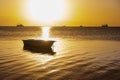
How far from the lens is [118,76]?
21000 mm

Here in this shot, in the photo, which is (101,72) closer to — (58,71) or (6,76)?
(58,71)

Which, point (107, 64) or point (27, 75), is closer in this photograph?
point (27, 75)

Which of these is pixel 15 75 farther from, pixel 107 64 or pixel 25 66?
pixel 107 64

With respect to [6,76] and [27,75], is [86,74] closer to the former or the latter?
[27,75]

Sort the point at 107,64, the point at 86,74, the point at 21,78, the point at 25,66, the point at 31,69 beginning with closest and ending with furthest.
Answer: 1. the point at 21,78
2. the point at 86,74
3. the point at 31,69
4. the point at 25,66
5. the point at 107,64

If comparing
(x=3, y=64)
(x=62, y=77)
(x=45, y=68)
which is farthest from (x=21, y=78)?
(x=3, y=64)

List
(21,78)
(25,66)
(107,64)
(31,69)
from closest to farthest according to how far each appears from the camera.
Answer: (21,78), (31,69), (25,66), (107,64)

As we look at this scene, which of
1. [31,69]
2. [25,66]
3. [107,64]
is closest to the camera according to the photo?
[31,69]

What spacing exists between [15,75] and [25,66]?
14.1ft

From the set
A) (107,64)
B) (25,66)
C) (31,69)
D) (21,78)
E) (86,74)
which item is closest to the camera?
(21,78)

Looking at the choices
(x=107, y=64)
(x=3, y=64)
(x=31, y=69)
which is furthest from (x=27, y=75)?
(x=107, y=64)

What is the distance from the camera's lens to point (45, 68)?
24.0 metres

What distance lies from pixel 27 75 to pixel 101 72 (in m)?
6.30

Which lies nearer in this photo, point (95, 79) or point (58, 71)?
point (95, 79)
